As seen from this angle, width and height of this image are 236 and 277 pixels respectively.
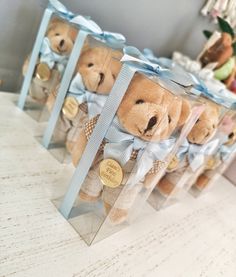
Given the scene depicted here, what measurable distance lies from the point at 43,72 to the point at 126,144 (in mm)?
361

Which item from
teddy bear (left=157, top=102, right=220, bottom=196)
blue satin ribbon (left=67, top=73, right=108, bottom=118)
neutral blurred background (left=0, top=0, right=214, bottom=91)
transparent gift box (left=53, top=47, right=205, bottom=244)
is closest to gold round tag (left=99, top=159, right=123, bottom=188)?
transparent gift box (left=53, top=47, right=205, bottom=244)

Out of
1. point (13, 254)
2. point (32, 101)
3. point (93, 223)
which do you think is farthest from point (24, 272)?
point (32, 101)

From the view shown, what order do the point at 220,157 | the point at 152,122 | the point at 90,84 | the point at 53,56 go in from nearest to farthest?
the point at 152,122
the point at 90,84
the point at 53,56
the point at 220,157

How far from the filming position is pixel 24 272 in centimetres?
44

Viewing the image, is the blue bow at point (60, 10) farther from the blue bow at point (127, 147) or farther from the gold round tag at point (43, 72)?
the blue bow at point (127, 147)

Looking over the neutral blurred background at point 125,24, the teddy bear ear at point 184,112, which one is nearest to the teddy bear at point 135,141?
the teddy bear ear at point 184,112

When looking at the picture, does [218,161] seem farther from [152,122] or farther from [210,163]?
[152,122]

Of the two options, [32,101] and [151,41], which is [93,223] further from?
[151,41]

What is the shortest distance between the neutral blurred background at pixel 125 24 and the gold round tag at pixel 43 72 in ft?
0.28

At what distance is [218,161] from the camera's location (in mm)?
861

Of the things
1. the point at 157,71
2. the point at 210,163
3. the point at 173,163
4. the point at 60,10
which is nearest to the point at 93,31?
the point at 60,10

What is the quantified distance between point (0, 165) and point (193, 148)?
1.35 feet

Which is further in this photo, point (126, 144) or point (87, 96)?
point (87, 96)

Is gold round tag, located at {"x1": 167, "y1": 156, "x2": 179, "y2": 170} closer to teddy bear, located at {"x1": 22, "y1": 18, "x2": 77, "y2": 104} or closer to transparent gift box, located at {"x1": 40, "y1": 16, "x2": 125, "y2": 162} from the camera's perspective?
transparent gift box, located at {"x1": 40, "y1": 16, "x2": 125, "y2": 162}
